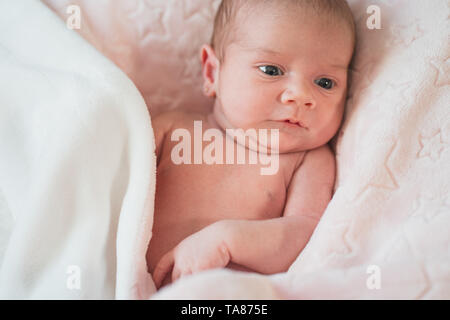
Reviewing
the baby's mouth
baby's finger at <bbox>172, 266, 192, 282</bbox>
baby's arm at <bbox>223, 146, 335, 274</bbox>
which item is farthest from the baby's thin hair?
baby's finger at <bbox>172, 266, 192, 282</bbox>

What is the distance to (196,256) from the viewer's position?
0.97 metres

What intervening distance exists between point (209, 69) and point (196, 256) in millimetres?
563

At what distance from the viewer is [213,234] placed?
99cm

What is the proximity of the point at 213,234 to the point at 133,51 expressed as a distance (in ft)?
2.02

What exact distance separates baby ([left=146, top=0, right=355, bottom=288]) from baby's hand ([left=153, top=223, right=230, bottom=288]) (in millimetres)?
79

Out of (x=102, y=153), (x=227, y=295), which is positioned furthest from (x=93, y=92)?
(x=227, y=295)

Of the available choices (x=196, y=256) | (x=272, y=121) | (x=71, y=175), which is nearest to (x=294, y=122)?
(x=272, y=121)

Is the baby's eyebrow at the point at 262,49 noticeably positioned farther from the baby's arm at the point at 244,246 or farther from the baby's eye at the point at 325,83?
the baby's arm at the point at 244,246

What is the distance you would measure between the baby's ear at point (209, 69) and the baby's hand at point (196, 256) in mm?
447

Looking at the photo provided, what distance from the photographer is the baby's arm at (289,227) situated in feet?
3.28

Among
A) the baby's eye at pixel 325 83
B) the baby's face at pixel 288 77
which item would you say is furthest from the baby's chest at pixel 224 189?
the baby's eye at pixel 325 83

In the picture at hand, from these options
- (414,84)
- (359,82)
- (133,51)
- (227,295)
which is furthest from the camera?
(133,51)

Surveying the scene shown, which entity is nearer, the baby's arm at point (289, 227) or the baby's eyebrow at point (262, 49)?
the baby's arm at point (289, 227)

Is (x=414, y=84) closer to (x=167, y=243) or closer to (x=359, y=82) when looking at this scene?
(x=359, y=82)
